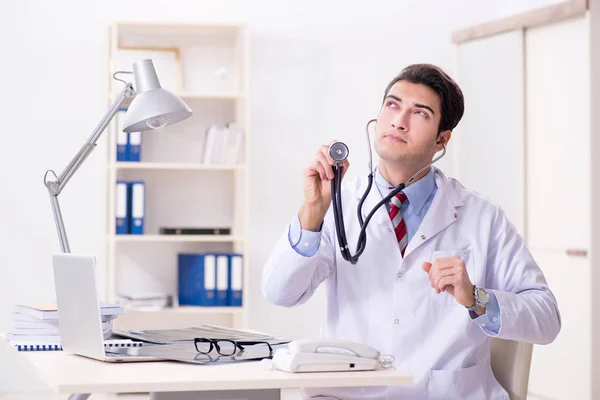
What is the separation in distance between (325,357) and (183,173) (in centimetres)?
346

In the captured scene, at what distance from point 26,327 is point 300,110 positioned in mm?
3271

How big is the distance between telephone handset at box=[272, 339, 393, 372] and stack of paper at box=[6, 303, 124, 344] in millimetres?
557

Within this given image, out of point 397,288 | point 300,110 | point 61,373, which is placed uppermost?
point 300,110

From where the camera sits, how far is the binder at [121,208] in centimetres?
475

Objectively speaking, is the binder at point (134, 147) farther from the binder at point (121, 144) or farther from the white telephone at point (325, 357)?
the white telephone at point (325, 357)

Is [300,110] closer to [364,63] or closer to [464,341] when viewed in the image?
[364,63]

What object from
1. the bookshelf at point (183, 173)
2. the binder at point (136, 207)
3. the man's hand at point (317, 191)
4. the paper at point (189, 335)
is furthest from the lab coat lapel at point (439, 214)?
the bookshelf at point (183, 173)

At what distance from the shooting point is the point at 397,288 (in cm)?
220

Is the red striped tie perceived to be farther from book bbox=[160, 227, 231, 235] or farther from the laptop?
book bbox=[160, 227, 231, 235]

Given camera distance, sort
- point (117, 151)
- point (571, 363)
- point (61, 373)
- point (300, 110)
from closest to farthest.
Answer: point (61, 373) < point (571, 363) < point (117, 151) < point (300, 110)

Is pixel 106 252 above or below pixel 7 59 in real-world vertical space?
below

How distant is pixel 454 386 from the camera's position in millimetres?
2109

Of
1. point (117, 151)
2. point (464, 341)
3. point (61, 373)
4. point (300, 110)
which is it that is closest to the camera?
point (61, 373)

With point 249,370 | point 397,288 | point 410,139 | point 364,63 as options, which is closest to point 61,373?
point 249,370
